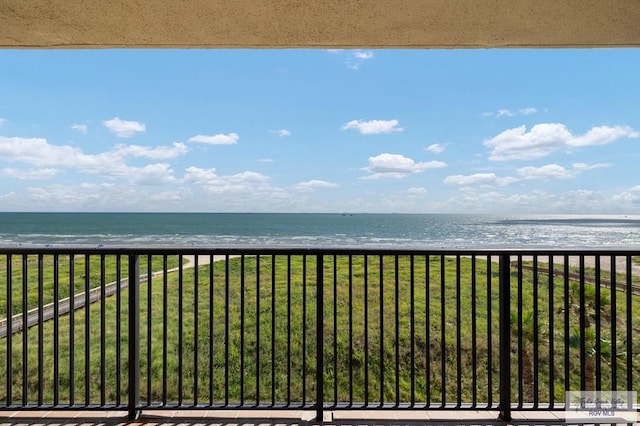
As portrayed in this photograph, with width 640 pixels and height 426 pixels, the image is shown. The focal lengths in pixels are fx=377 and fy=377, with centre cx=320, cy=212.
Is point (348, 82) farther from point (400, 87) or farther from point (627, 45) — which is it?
point (627, 45)

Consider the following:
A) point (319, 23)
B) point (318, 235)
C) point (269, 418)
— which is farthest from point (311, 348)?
point (318, 235)

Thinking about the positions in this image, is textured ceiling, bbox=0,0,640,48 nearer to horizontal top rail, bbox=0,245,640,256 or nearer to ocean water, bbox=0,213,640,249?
horizontal top rail, bbox=0,245,640,256

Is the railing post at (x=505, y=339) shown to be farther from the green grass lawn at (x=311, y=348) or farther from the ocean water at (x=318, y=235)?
the ocean water at (x=318, y=235)

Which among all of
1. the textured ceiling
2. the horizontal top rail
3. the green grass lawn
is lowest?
the green grass lawn

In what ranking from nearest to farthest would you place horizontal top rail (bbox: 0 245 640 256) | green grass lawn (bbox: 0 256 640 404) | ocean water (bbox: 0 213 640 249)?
horizontal top rail (bbox: 0 245 640 256)
green grass lawn (bbox: 0 256 640 404)
ocean water (bbox: 0 213 640 249)

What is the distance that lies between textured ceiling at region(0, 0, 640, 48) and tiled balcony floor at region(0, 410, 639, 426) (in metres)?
2.03

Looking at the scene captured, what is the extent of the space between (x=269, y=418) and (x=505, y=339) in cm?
136

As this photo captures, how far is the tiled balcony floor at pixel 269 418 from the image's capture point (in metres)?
2.03

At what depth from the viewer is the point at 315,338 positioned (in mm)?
6719

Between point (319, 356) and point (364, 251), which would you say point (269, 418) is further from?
point (364, 251)

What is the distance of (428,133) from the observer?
119 ft

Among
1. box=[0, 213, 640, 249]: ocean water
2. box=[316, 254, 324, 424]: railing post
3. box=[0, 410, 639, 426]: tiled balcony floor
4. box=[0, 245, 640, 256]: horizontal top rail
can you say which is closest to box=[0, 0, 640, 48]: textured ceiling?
box=[0, 245, 640, 256]: horizontal top rail

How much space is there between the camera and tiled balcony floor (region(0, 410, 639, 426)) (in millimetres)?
2033

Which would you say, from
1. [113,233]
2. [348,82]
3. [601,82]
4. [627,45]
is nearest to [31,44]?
[627,45]
